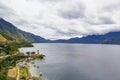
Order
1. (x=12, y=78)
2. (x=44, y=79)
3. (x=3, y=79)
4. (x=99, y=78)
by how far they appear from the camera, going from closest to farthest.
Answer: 1. (x=3, y=79)
2. (x=12, y=78)
3. (x=44, y=79)
4. (x=99, y=78)

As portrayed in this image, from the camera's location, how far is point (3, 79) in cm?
8494

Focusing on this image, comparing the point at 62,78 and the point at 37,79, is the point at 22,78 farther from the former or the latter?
the point at 62,78

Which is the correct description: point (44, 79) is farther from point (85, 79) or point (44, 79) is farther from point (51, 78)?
point (85, 79)

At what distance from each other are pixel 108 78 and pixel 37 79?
46675mm

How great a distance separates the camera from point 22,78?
96875 mm

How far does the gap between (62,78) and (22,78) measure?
27.7m

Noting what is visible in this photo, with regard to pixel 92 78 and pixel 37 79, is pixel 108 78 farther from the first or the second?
pixel 37 79

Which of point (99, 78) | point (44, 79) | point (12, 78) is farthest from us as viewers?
point (99, 78)

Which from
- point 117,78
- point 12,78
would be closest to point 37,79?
point 12,78

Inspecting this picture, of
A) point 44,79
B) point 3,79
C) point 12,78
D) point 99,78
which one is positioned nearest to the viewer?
point 3,79

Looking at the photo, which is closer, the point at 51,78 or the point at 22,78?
the point at 22,78

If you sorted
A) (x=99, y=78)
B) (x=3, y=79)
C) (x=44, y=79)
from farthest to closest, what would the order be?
(x=99, y=78) → (x=44, y=79) → (x=3, y=79)

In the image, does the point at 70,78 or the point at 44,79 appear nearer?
the point at 44,79

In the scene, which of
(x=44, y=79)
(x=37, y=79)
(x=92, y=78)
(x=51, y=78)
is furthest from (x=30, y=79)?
(x=92, y=78)
